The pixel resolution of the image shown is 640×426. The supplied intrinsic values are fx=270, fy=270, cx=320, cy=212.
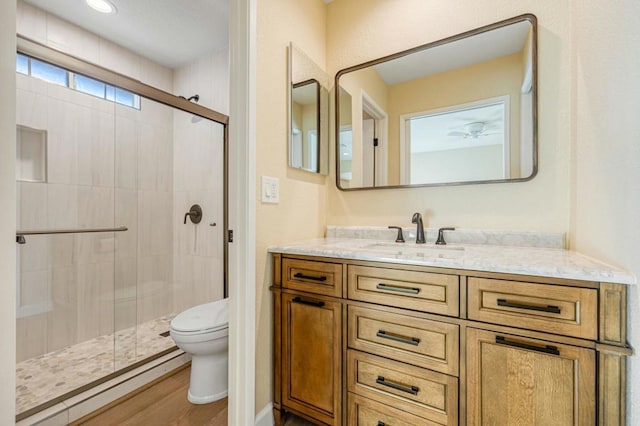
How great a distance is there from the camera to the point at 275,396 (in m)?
1.34

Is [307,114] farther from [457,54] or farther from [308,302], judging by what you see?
[308,302]

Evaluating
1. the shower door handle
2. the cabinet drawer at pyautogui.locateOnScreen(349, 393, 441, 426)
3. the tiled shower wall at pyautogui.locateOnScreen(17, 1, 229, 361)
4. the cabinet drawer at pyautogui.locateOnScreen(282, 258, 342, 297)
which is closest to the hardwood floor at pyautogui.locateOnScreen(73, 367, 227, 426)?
the cabinet drawer at pyautogui.locateOnScreen(349, 393, 441, 426)

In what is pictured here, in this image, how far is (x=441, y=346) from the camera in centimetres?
95

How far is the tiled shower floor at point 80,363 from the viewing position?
1555mm

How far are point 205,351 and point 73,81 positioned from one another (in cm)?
237

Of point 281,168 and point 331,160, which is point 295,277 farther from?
point 331,160

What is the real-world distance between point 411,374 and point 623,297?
0.67 metres

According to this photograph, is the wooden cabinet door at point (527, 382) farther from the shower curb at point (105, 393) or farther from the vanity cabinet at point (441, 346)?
the shower curb at point (105, 393)

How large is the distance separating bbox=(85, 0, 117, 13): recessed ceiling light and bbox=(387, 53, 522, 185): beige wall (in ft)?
Result: 6.91

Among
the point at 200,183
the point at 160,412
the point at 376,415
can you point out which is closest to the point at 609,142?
the point at 376,415

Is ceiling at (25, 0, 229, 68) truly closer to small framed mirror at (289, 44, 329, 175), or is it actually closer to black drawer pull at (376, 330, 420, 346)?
small framed mirror at (289, 44, 329, 175)

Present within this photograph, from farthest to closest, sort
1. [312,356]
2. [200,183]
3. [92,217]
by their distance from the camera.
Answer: [200,183] → [92,217] → [312,356]

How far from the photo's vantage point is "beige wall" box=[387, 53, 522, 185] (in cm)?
137

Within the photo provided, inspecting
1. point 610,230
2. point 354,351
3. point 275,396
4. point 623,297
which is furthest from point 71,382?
point 610,230
